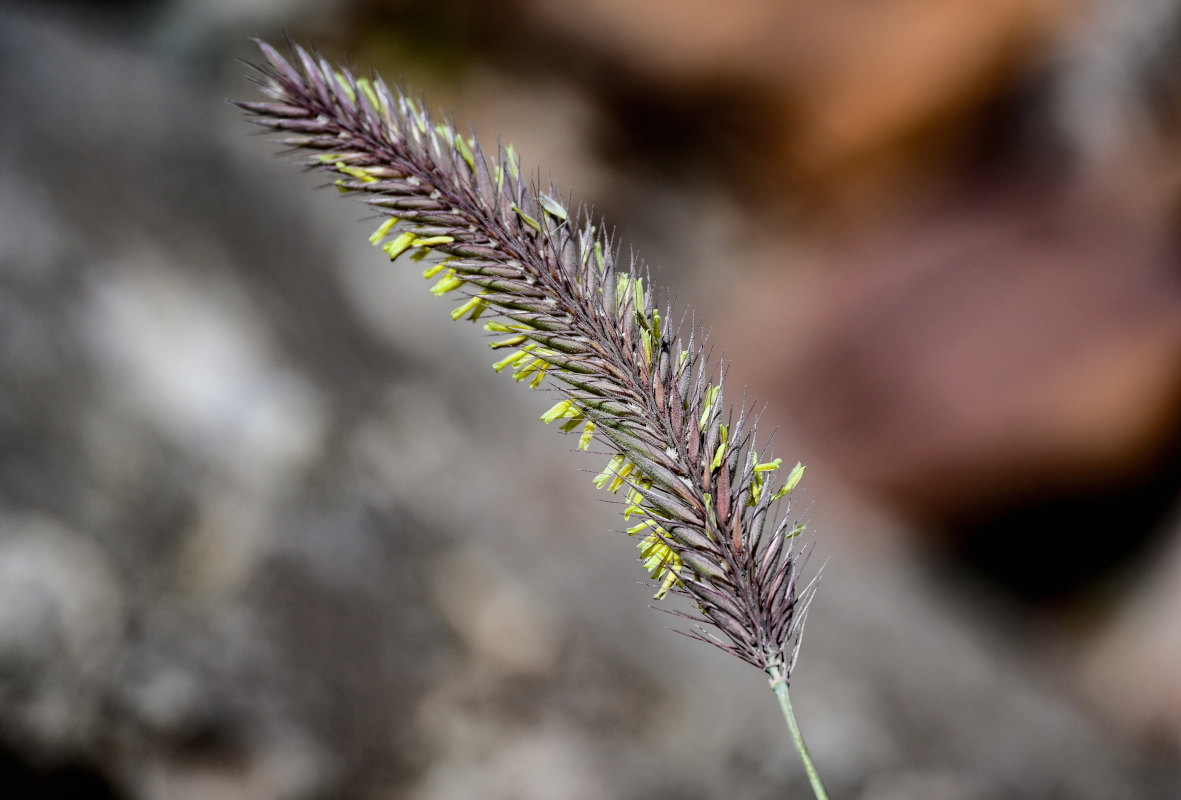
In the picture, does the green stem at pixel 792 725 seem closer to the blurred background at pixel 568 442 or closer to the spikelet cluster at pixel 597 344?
the spikelet cluster at pixel 597 344

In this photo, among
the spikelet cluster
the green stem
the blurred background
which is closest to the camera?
the green stem

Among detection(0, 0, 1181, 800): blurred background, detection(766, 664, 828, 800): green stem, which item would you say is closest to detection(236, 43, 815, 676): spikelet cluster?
detection(766, 664, 828, 800): green stem

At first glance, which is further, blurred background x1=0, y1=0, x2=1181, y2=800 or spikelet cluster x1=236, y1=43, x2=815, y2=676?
blurred background x1=0, y1=0, x2=1181, y2=800

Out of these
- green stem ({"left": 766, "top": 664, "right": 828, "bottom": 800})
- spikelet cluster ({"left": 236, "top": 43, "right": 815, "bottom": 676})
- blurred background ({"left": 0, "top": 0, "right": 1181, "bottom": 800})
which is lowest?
green stem ({"left": 766, "top": 664, "right": 828, "bottom": 800})

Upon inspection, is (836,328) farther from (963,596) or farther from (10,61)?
(10,61)

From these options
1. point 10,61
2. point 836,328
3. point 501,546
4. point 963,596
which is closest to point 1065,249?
point 836,328

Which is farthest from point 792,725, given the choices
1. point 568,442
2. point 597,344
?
point 568,442

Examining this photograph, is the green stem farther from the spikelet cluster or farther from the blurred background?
the blurred background

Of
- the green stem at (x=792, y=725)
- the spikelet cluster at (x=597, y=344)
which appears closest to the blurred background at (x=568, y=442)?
the spikelet cluster at (x=597, y=344)
